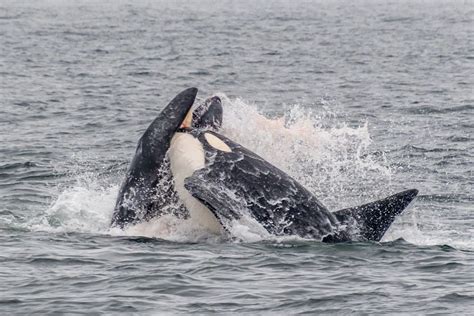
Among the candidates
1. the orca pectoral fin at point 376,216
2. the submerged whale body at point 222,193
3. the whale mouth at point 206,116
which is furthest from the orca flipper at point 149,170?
the orca pectoral fin at point 376,216

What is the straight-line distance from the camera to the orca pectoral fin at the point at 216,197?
15688 millimetres

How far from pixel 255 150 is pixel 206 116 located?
149 centimetres

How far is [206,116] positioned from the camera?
709 inches

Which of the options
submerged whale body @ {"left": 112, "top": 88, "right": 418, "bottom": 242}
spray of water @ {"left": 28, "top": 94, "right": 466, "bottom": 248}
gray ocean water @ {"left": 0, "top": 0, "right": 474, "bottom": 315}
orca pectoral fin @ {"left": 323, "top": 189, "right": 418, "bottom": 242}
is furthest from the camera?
spray of water @ {"left": 28, "top": 94, "right": 466, "bottom": 248}

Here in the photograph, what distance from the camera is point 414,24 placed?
6506 cm

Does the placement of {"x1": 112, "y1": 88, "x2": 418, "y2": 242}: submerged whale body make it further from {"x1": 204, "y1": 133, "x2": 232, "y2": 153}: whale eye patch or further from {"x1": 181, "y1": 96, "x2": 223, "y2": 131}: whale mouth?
{"x1": 181, "y1": 96, "x2": 223, "y2": 131}: whale mouth

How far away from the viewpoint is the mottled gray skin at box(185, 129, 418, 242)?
16203 mm

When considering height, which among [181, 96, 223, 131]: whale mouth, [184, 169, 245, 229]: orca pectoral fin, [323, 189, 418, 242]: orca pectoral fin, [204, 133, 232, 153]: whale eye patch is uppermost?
[181, 96, 223, 131]: whale mouth

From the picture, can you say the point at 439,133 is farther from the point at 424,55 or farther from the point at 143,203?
the point at 424,55

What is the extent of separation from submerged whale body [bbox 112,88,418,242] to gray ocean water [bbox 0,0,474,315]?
333 millimetres

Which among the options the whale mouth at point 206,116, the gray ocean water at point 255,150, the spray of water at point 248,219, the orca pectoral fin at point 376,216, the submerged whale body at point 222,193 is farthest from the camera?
the whale mouth at point 206,116

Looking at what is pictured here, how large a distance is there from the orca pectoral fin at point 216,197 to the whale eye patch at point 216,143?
2.33ft

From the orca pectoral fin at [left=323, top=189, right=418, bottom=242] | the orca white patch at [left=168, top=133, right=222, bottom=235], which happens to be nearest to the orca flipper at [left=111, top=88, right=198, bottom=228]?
the orca white patch at [left=168, top=133, right=222, bottom=235]

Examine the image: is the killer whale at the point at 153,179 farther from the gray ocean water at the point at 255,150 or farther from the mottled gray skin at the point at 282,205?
the mottled gray skin at the point at 282,205
